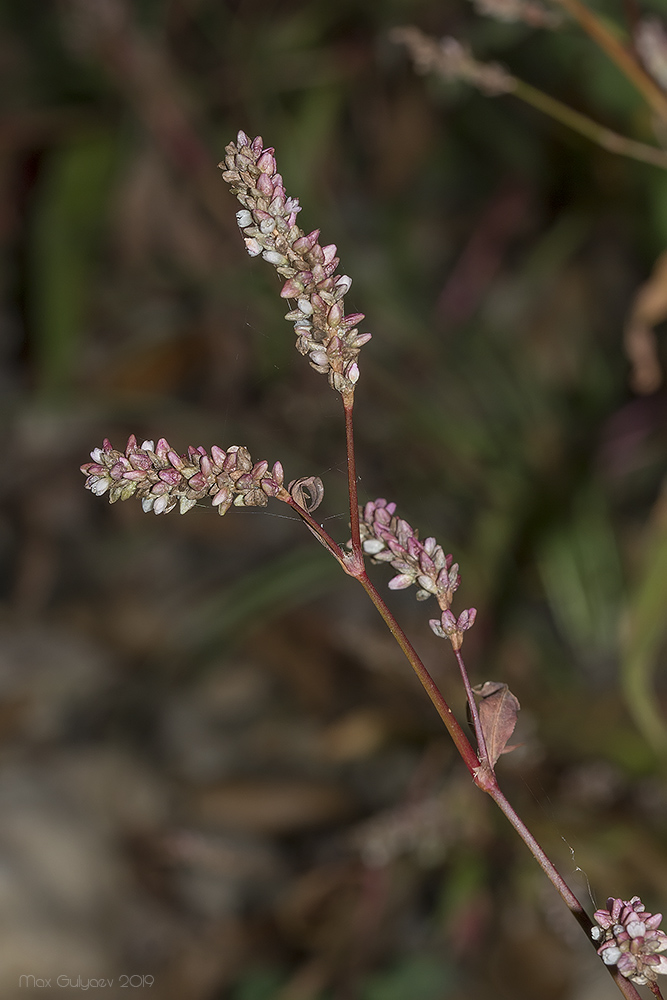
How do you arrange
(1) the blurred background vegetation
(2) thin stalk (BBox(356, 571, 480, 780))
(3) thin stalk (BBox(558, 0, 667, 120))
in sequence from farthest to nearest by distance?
(1) the blurred background vegetation, (3) thin stalk (BBox(558, 0, 667, 120)), (2) thin stalk (BBox(356, 571, 480, 780))

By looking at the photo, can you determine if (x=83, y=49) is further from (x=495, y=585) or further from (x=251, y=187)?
(x=251, y=187)

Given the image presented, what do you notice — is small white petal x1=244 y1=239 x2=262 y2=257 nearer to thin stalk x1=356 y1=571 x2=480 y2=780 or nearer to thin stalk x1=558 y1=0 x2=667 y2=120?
thin stalk x1=356 y1=571 x2=480 y2=780

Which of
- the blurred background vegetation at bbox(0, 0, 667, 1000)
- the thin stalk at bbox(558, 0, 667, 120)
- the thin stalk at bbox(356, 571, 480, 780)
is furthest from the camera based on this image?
the blurred background vegetation at bbox(0, 0, 667, 1000)

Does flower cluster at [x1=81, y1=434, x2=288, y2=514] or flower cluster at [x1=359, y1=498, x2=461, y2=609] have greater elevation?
flower cluster at [x1=81, y1=434, x2=288, y2=514]

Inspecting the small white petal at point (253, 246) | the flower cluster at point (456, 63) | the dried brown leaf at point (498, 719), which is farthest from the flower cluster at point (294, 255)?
the flower cluster at point (456, 63)

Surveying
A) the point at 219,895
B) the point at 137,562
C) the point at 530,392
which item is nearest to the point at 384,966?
the point at 219,895

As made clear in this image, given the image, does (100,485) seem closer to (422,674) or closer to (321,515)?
(422,674)

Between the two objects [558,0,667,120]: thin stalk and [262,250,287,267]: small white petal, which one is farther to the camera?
[558,0,667,120]: thin stalk

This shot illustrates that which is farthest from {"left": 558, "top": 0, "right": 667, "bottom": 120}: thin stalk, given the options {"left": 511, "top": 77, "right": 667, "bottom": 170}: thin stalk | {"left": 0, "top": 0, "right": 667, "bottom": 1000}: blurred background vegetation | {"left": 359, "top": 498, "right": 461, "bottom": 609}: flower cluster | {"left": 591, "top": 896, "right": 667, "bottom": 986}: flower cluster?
{"left": 591, "top": 896, "right": 667, "bottom": 986}: flower cluster
